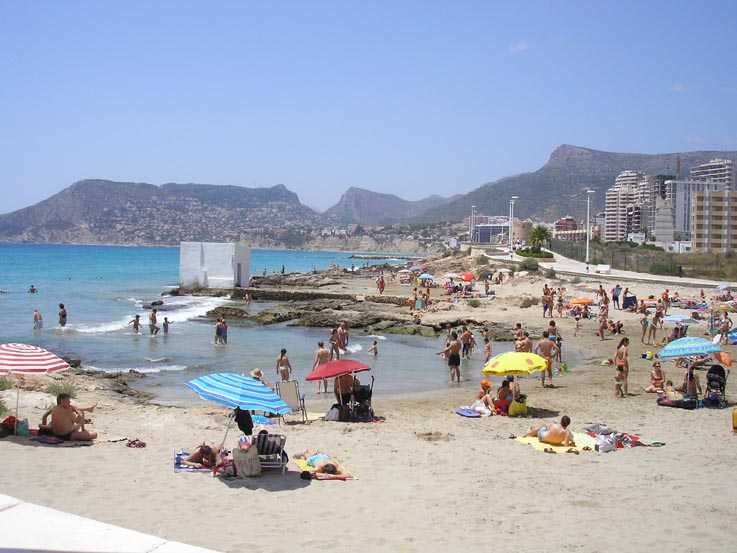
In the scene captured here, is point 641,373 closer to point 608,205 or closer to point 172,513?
point 172,513

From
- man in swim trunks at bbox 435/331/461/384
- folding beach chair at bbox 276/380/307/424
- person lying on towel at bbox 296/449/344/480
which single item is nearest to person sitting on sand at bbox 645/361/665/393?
man in swim trunks at bbox 435/331/461/384

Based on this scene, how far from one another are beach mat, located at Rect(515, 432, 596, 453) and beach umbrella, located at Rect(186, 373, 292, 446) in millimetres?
3581

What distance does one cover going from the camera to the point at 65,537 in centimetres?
399

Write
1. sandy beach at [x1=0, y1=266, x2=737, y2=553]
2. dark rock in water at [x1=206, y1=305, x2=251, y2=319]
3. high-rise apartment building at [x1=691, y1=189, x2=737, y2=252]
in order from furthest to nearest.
→ high-rise apartment building at [x1=691, y1=189, x2=737, y2=252] < dark rock in water at [x1=206, y1=305, x2=251, y2=319] < sandy beach at [x1=0, y1=266, x2=737, y2=553]

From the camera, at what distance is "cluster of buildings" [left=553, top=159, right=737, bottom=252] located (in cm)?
7325

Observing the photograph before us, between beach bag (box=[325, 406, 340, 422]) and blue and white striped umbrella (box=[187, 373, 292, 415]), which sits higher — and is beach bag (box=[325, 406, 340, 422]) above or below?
below

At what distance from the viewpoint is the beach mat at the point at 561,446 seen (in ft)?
29.9

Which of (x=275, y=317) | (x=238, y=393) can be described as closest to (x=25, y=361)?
(x=238, y=393)

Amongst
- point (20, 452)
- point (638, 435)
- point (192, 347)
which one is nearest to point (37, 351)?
point (20, 452)

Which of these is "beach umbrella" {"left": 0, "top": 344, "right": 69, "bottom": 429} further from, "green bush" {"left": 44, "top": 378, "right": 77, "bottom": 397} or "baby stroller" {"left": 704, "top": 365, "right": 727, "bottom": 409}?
"baby stroller" {"left": 704, "top": 365, "right": 727, "bottom": 409}

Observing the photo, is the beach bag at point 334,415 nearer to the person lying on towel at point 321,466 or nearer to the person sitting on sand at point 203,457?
the person lying on towel at point 321,466

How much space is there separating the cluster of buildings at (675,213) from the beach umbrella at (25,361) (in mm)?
72210

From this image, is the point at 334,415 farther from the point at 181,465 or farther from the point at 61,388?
the point at 61,388

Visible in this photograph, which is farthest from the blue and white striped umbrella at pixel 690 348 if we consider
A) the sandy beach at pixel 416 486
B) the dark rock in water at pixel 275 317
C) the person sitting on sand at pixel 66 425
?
the dark rock in water at pixel 275 317
